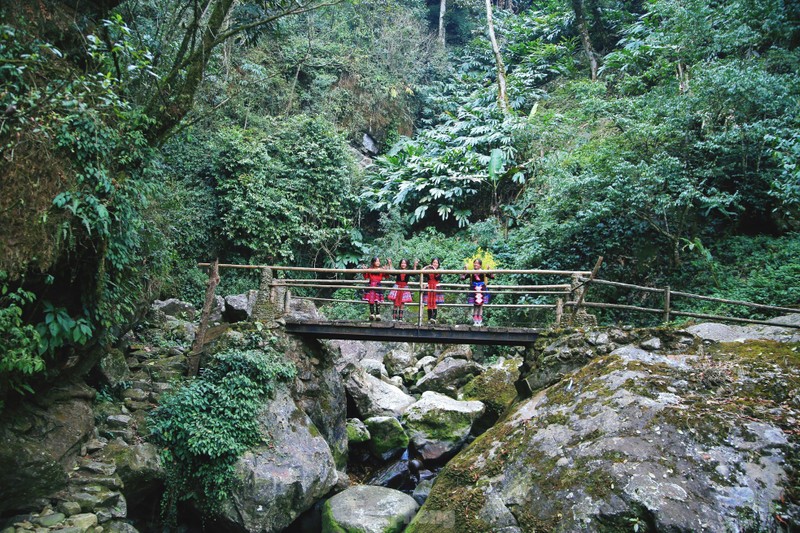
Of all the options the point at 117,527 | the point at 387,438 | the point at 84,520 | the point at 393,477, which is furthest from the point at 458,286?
the point at 84,520

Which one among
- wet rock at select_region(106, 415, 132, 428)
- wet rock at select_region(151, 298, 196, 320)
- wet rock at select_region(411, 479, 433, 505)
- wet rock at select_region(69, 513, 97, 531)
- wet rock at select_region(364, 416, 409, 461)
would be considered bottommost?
wet rock at select_region(411, 479, 433, 505)

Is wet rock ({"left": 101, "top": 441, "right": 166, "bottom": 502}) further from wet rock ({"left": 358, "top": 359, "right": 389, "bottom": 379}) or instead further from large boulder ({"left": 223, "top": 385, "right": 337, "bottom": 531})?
wet rock ({"left": 358, "top": 359, "right": 389, "bottom": 379})

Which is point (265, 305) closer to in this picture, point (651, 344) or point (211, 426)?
point (211, 426)

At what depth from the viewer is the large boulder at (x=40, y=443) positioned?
576 centimetres

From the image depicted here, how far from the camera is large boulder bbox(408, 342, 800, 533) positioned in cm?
501

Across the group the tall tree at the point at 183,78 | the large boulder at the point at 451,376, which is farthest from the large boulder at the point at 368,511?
the tall tree at the point at 183,78

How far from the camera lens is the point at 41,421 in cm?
636

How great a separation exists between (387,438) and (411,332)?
272 centimetres

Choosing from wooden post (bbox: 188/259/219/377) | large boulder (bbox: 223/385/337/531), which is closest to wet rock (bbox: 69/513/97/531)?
large boulder (bbox: 223/385/337/531)

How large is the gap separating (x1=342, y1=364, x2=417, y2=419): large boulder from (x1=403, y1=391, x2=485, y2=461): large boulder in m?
0.75

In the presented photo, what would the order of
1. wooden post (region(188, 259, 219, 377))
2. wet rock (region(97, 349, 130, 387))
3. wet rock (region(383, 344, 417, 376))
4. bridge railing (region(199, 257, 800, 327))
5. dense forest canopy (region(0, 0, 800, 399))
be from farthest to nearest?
wet rock (region(383, 344, 417, 376)), wooden post (region(188, 259, 219, 377)), wet rock (region(97, 349, 130, 387)), bridge railing (region(199, 257, 800, 327)), dense forest canopy (region(0, 0, 800, 399))

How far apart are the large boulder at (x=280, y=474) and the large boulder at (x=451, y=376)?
4556 mm

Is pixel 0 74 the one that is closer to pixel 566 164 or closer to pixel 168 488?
pixel 168 488

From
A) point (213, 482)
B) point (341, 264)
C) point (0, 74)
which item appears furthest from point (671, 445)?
point (341, 264)
